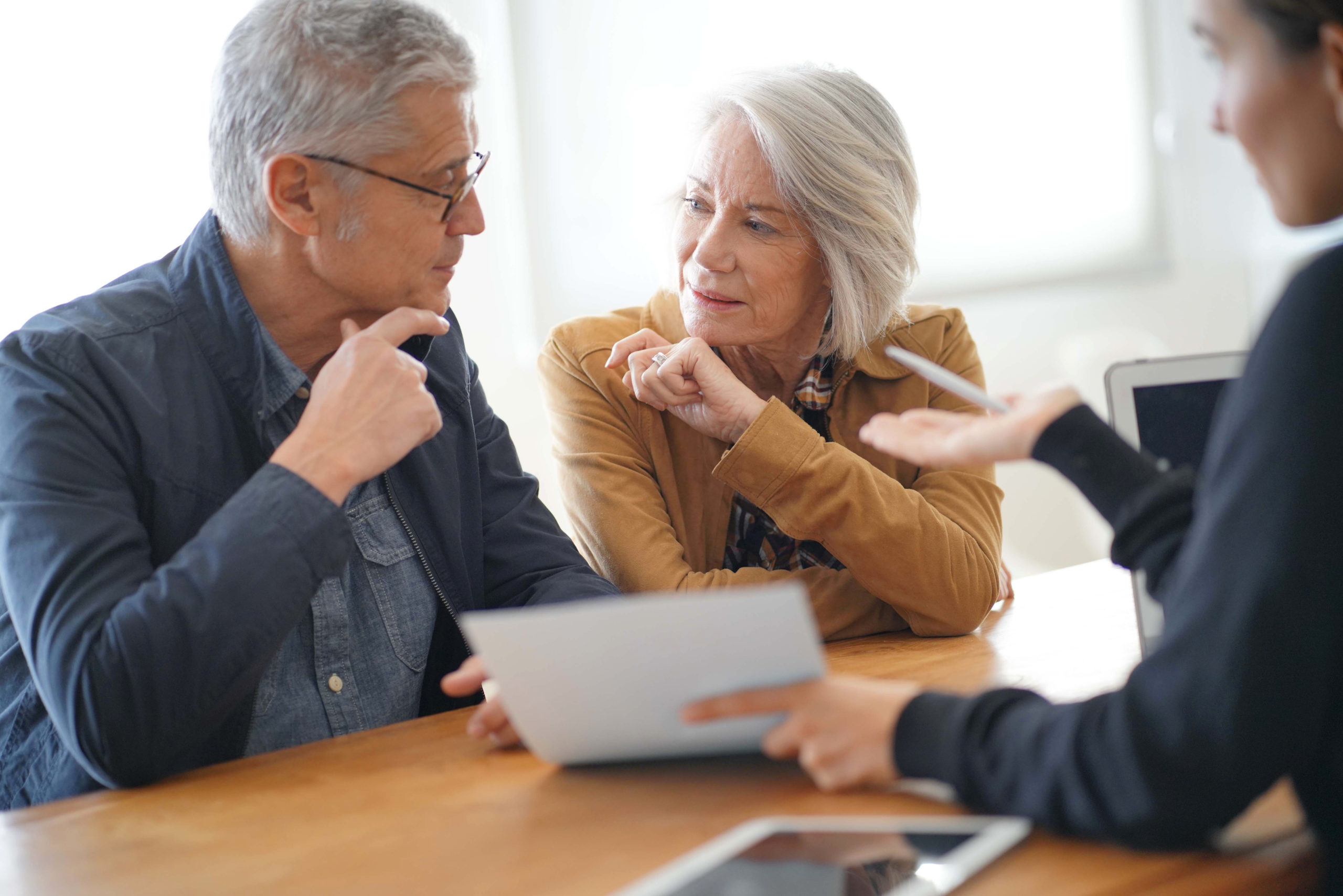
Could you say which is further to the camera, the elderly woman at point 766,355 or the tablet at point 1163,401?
the elderly woman at point 766,355

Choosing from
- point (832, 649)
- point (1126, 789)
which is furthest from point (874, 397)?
point (1126, 789)

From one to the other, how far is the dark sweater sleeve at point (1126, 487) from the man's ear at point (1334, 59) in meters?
0.27

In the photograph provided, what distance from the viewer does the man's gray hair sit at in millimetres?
1229

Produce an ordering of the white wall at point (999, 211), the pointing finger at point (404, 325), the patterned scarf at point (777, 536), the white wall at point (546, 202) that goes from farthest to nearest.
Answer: the white wall at point (999, 211)
the white wall at point (546, 202)
the patterned scarf at point (777, 536)
the pointing finger at point (404, 325)

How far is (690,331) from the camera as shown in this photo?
5.51 feet

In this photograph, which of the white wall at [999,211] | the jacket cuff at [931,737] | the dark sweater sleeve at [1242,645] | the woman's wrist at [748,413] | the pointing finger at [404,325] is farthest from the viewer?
the white wall at [999,211]

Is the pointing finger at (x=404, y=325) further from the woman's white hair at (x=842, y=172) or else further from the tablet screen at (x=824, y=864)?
the tablet screen at (x=824, y=864)

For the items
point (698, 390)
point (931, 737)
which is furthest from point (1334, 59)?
point (698, 390)

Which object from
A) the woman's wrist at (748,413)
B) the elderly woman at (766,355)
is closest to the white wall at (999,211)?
the elderly woman at (766,355)

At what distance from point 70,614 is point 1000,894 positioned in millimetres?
786

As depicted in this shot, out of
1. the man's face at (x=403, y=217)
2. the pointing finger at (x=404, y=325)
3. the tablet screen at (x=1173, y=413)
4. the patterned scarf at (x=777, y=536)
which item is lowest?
the patterned scarf at (x=777, y=536)

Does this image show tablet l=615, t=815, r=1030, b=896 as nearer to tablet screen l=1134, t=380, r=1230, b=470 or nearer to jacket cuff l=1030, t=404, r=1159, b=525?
jacket cuff l=1030, t=404, r=1159, b=525

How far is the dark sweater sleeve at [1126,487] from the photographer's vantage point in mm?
825

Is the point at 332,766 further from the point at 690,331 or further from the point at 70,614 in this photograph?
the point at 690,331
